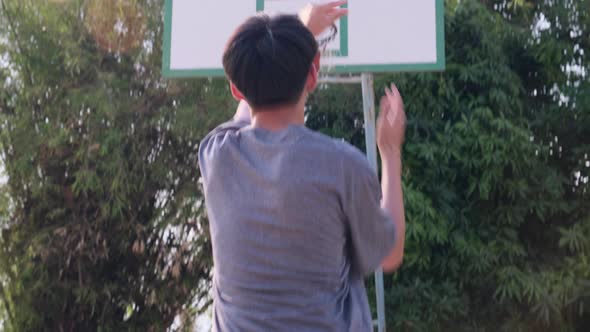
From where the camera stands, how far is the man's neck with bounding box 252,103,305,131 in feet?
4.47

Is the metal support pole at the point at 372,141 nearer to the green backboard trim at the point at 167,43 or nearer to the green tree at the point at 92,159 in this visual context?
the green backboard trim at the point at 167,43

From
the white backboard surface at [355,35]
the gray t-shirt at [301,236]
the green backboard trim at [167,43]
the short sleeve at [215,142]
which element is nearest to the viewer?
the gray t-shirt at [301,236]

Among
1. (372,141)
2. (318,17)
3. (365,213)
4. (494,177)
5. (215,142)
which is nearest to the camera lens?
(365,213)

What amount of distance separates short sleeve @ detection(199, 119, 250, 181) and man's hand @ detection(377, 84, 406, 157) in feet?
0.87

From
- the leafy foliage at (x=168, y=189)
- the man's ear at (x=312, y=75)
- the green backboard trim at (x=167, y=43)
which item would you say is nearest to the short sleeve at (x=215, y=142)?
the man's ear at (x=312, y=75)

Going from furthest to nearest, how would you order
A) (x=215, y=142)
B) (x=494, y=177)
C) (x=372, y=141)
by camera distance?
1. (x=494, y=177)
2. (x=372, y=141)
3. (x=215, y=142)

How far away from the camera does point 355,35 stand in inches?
150

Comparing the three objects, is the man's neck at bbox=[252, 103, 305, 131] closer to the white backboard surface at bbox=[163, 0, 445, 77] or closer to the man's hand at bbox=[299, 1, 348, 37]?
the man's hand at bbox=[299, 1, 348, 37]

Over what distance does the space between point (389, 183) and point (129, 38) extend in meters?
3.75

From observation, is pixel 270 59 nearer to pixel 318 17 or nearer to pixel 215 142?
pixel 215 142

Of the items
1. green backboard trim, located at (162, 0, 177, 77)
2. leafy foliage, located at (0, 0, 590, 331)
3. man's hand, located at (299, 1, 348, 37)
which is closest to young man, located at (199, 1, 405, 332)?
man's hand, located at (299, 1, 348, 37)

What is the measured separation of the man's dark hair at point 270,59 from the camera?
4.28ft

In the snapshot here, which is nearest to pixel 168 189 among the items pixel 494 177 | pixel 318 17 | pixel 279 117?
pixel 494 177

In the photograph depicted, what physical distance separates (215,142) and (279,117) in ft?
0.44
